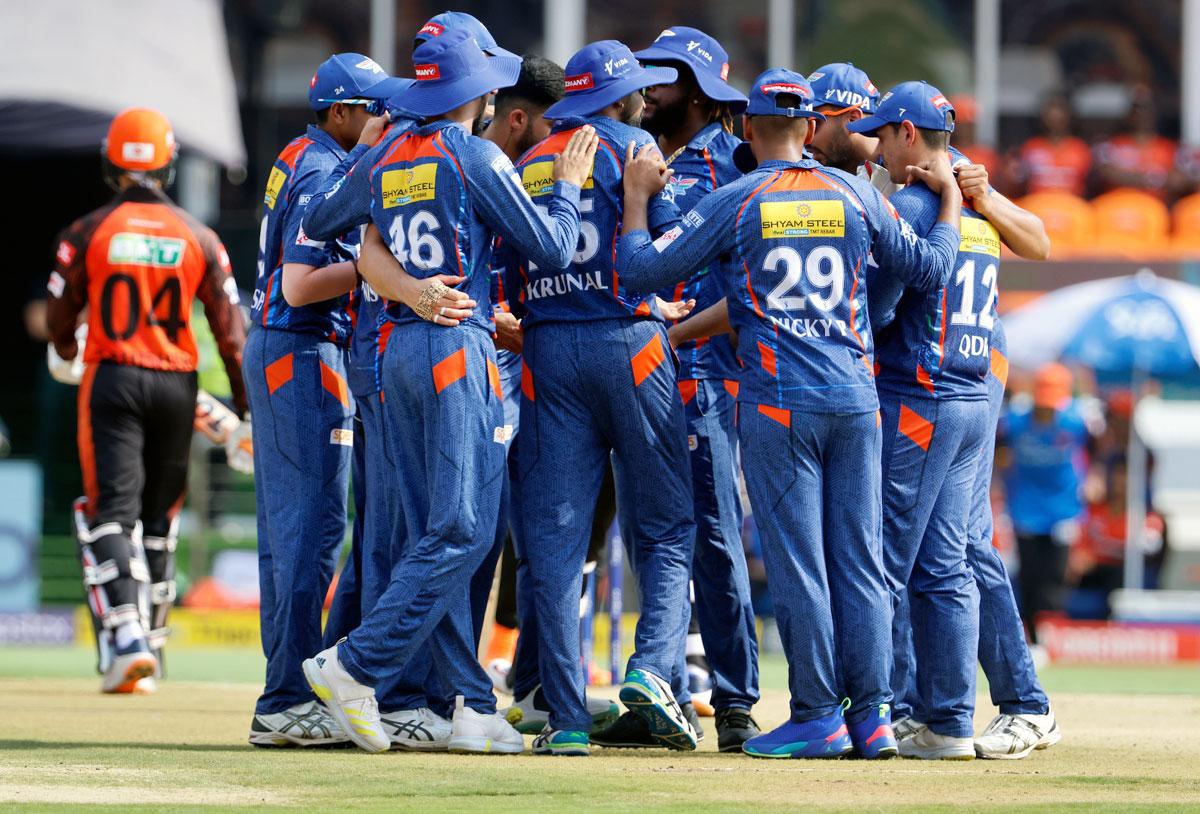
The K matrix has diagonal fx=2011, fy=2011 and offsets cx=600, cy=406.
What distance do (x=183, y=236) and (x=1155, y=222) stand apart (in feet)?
Result: 41.0

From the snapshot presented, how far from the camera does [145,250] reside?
1017cm

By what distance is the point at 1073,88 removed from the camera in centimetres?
2341

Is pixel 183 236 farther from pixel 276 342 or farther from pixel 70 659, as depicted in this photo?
pixel 70 659

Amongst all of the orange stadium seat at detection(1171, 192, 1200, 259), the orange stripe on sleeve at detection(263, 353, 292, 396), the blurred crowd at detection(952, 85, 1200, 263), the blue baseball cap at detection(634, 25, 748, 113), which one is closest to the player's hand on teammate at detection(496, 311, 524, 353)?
the orange stripe on sleeve at detection(263, 353, 292, 396)

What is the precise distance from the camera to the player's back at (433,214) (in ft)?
23.4

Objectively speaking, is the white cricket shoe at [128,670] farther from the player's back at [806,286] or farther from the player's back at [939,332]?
the player's back at [939,332]

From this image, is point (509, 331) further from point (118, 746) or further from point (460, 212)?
point (118, 746)

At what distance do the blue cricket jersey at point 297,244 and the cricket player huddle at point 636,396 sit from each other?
15 millimetres

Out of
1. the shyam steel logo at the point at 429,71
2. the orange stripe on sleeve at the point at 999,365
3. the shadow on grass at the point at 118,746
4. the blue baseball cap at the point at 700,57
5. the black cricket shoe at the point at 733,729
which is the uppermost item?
the blue baseball cap at the point at 700,57

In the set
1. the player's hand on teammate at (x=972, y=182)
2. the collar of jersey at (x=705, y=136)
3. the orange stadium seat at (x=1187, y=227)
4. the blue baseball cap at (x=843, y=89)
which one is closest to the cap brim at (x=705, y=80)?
the collar of jersey at (x=705, y=136)

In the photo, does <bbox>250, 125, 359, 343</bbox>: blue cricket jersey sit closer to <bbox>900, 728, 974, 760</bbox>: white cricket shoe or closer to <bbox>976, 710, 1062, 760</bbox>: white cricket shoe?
<bbox>900, 728, 974, 760</bbox>: white cricket shoe

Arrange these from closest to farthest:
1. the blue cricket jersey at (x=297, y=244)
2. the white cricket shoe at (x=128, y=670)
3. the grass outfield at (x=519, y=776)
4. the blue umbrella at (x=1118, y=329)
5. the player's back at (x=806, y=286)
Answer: the grass outfield at (x=519, y=776) → the player's back at (x=806, y=286) → the blue cricket jersey at (x=297, y=244) → the white cricket shoe at (x=128, y=670) → the blue umbrella at (x=1118, y=329)

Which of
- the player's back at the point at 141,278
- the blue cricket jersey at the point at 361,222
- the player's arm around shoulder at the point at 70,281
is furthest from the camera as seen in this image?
the player's arm around shoulder at the point at 70,281


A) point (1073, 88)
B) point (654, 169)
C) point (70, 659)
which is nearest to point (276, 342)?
point (654, 169)
